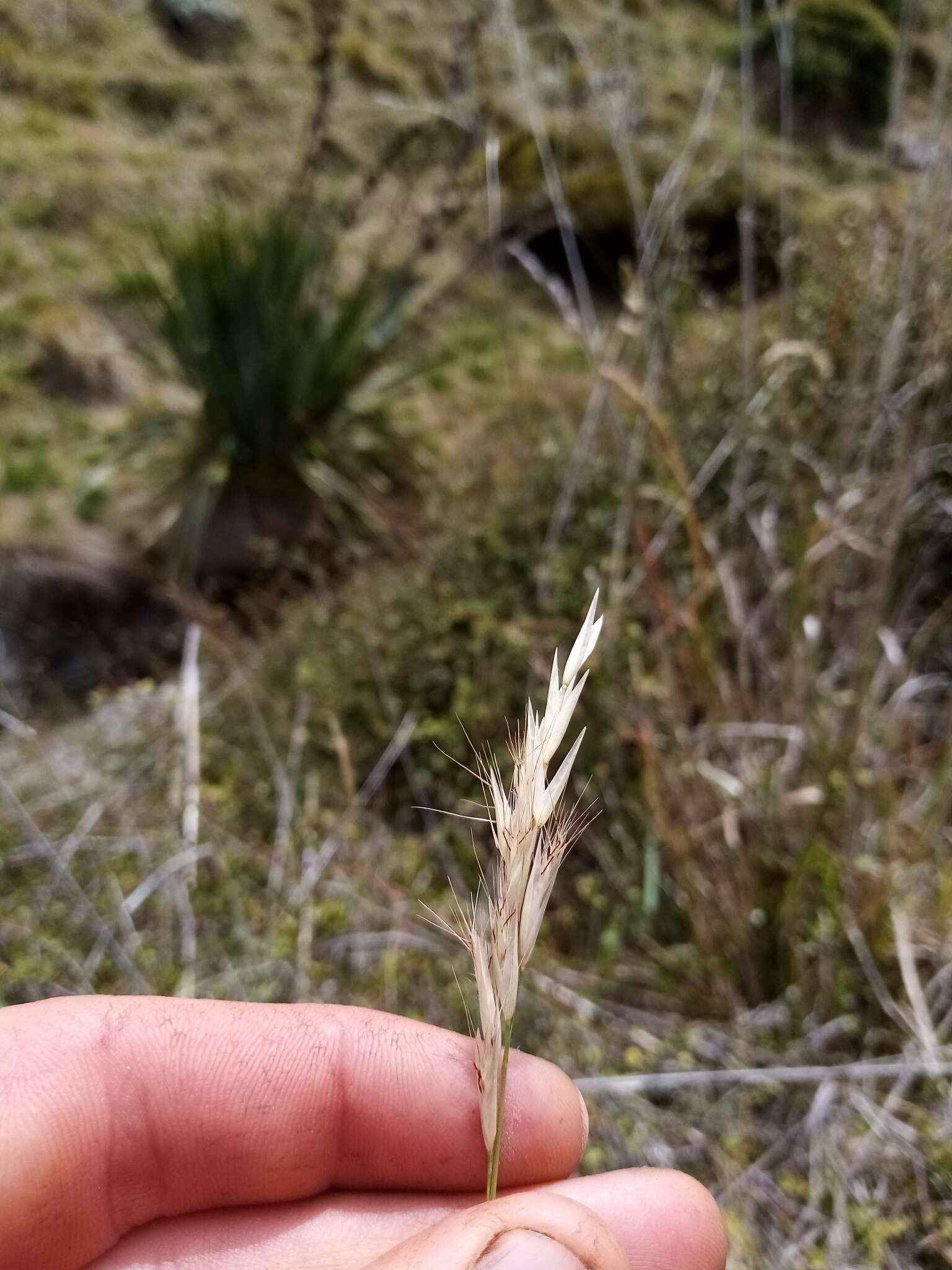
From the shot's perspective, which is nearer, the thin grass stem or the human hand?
the thin grass stem

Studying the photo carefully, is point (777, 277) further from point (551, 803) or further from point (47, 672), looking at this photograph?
point (551, 803)

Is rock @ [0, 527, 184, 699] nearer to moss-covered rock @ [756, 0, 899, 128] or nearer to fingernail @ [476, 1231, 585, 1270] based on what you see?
fingernail @ [476, 1231, 585, 1270]

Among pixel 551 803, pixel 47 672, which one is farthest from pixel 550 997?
pixel 47 672

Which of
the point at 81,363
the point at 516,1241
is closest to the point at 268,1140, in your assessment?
the point at 516,1241

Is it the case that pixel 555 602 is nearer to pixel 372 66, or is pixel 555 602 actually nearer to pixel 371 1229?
pixel 371 1229

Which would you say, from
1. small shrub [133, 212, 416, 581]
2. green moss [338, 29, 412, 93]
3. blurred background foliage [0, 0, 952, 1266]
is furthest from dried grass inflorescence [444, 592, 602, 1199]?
green moss [338, 29, 412, 93]

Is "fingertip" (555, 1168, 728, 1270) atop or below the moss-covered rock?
below

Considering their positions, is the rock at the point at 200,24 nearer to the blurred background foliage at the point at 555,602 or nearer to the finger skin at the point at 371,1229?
the blurred background foliage at the point at 555,602

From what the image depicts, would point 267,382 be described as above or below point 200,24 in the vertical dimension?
below
